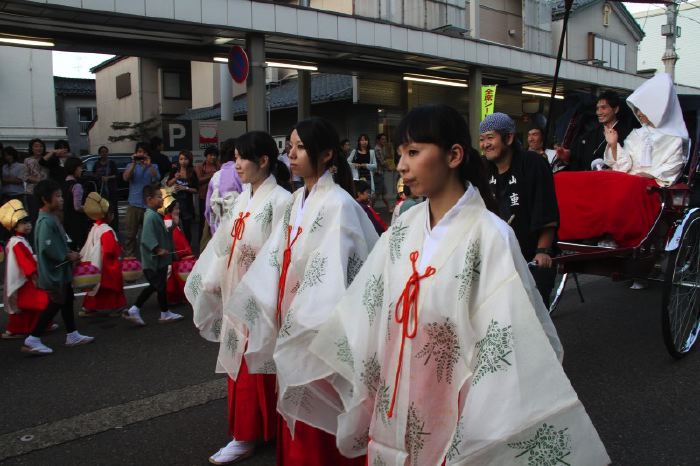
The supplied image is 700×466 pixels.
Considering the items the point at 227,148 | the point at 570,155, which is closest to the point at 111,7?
the point at 227,148

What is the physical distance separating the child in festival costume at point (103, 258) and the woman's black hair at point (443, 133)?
469 cm

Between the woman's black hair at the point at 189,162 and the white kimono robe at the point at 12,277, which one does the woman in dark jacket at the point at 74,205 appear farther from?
the white kimono robe at the point at 12,277

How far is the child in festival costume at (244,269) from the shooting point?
3258mm

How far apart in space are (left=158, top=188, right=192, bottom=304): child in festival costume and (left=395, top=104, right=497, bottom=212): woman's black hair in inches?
196

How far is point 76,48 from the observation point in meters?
10.3

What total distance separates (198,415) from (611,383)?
2798 millimetres

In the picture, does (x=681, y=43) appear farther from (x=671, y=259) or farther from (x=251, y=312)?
(x=251, y=312)

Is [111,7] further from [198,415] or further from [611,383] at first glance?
[611,383]

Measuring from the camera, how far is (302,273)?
9.52ft

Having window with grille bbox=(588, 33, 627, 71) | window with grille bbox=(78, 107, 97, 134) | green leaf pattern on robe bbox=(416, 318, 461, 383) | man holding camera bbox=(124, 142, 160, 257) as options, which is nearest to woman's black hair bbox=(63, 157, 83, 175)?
man holding camera bbox=(124, 142, 160, 257)

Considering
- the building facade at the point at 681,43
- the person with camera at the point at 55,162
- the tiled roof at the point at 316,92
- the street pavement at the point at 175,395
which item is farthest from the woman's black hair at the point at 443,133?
the building facade at the point at 681,43

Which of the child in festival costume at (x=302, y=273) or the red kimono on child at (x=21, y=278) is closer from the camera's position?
the child in festival costume at (x=302, y=273)

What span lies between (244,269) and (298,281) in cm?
55

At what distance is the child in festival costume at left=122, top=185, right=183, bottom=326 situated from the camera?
6.21 metres
